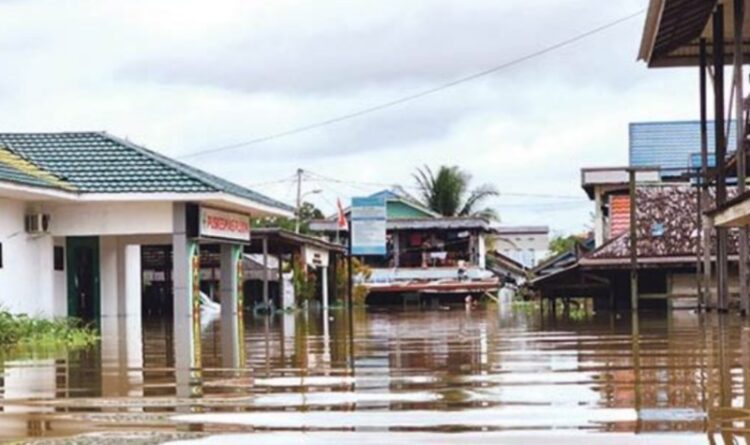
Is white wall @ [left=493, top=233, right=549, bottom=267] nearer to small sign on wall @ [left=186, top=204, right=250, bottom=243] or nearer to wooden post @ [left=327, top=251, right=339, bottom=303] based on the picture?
wooden post @ [left=327, top=251, right=339, bottom=303]

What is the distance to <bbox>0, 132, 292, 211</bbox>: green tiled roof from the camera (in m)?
23.2

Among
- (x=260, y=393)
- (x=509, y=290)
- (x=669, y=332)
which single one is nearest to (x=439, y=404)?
(x=260, y=393)

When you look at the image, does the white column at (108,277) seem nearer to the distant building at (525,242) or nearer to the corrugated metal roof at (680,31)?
the corrugated metal roof at (680,31)

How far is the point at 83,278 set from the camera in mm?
27156

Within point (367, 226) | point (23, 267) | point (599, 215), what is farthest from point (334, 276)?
point (23, 267)

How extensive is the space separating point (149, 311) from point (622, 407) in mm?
33195

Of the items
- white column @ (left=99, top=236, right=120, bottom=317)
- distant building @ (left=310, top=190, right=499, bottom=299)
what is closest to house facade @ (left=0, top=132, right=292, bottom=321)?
white column @ (left=99, top=236, right=120, bottom=317)

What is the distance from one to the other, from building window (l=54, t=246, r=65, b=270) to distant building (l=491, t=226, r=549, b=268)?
197ft

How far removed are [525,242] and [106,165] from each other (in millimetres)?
67901

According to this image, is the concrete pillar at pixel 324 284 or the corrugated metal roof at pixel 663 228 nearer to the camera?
the corrugated metal roof at pixel 663 228

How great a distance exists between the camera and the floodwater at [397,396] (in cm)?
535

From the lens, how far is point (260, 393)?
7.48 m

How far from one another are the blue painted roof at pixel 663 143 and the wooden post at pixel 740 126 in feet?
44.5

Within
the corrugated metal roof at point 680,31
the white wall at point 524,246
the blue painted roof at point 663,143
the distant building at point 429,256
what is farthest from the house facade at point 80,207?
the white wall at point 524,246
